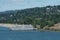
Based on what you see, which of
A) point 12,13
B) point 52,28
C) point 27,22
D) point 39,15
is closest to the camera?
point 52,28

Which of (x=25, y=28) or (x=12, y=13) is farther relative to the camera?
(x=12, y=13)

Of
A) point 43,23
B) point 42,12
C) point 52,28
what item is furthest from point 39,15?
point 52,28

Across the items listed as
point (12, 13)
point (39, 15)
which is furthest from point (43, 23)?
point (12, 13)

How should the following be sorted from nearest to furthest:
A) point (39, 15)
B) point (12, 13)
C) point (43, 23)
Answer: point (43, 23)
point (39, 15)
point (12, 13)

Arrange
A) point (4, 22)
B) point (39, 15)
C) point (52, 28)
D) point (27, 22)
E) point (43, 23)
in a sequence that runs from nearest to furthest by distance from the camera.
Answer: point (52, 28)
point (43, 23)
point (27, 22)
point (39, 15)
point (4, 22)

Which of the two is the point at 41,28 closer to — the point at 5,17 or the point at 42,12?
the point at 42,12

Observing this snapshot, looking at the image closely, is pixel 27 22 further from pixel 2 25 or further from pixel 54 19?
pixel 2 25

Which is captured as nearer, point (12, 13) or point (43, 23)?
point (43, 23)

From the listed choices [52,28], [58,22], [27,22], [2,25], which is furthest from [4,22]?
[52,28]

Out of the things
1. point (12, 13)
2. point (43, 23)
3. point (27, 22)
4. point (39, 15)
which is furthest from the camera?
point (12, 13)
